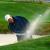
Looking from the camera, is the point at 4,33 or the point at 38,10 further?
the point at 38,10

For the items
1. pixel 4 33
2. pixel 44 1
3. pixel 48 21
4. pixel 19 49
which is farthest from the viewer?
pixel 44 1

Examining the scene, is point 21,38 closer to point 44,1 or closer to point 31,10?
point 31,10

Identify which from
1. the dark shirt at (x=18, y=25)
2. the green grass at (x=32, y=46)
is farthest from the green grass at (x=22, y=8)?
the green grass at (x=32, y=46)

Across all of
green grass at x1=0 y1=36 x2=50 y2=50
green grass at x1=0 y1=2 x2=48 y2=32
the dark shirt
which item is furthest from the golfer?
green grass at x1=0 y1=2 x2=48 y2=32

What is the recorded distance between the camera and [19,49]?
→ 24.3 feet

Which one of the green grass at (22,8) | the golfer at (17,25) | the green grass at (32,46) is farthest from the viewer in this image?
the green grass at (22,8)

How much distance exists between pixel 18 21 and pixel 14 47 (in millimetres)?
2327

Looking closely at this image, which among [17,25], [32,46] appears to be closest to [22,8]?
[17,25]

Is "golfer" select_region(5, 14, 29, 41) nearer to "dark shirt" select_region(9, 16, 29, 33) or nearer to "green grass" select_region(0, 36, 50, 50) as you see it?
"dark shirt" select_region(9, 16, 29, 33)

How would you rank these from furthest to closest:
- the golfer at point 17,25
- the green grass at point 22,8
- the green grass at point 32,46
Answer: the green grass at point 22,8, the golfer at point 17,25, the green grass at point 32,46

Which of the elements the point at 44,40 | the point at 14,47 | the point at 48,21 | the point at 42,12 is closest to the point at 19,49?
the point at 14,47

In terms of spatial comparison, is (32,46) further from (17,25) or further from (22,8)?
(22,8)

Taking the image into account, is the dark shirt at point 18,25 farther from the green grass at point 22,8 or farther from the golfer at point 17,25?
the green grass at point 22,8

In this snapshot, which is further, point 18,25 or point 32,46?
point 18,25
